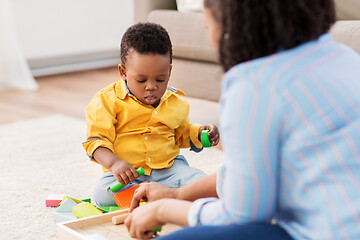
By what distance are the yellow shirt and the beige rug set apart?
0.71 ft

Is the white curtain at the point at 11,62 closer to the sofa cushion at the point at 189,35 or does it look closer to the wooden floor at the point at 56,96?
the wooden floor at the point at 56,96

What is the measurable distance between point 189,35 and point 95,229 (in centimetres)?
117

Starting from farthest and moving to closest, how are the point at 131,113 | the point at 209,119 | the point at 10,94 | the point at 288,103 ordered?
the point at 10,94
the point at 209,119
the point at 131,113
the point at 288,103

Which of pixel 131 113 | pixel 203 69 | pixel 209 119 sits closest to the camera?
pixel 131 113

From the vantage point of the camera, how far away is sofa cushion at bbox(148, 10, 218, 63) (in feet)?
6.72

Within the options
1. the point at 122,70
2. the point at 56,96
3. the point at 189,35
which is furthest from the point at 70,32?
the point at 122,70

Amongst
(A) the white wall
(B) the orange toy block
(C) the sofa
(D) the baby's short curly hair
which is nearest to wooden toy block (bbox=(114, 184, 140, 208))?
(B) the orange toy block

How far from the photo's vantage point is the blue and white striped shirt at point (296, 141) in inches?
26.4

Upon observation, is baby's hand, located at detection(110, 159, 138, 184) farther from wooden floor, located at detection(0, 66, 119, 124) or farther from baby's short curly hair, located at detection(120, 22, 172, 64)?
wooden floor, located at detection(0, 66, 119, 124)

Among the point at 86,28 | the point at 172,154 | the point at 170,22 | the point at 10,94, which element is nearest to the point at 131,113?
the point at 172,154

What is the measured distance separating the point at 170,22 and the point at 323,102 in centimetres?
155

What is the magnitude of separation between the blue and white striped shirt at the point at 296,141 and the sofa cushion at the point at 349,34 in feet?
3.32

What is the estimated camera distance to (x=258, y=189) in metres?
0.68

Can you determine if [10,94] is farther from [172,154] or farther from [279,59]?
[279,59]
